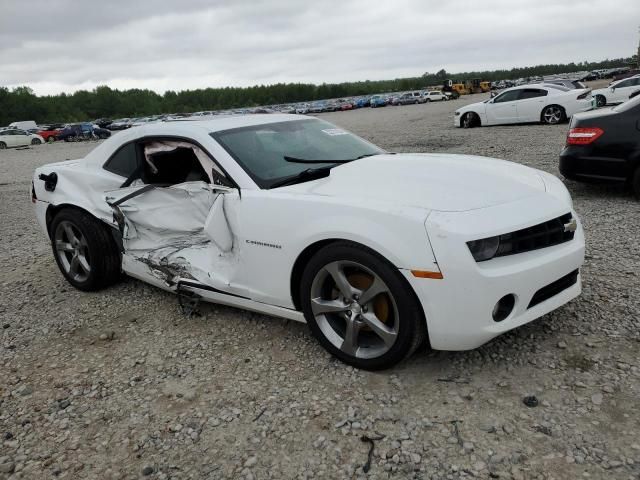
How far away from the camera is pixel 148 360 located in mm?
3434

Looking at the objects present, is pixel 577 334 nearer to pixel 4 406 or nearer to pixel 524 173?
pixel 524 173

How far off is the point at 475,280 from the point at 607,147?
4.71 metres

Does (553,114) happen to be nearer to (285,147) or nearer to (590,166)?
(590,166)

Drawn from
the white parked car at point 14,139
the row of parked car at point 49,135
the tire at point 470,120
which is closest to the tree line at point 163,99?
the row of parked car at point 49,135

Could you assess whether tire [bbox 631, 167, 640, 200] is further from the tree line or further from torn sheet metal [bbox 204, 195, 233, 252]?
the tree line

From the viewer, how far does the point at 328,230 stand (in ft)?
9.50

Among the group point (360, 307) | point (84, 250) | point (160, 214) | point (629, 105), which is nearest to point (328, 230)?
point (360, 307)

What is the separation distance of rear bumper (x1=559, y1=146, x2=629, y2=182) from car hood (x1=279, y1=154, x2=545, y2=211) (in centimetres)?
326

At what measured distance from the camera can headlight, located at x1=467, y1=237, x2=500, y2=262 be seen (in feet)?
8.48

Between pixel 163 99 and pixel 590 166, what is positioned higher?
pixel 163 99

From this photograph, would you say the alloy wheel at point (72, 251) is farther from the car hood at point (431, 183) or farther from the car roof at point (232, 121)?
the car hood at point (431, 183)

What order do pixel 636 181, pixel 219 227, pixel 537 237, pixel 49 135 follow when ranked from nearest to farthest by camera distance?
pixel 537 237
pixel 219 227
pixel 636 181
pixel 49 135

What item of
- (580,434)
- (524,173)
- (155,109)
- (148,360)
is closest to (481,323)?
(580,434)

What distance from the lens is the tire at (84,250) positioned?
433 centimetres
